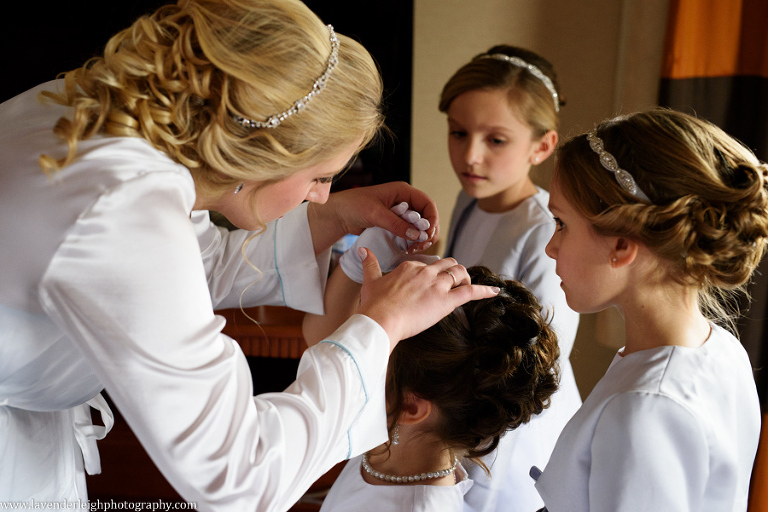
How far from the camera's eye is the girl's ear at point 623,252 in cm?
93

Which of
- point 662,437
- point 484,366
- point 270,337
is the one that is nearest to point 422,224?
point 484,366

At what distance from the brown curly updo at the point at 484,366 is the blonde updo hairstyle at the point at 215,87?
0.41m

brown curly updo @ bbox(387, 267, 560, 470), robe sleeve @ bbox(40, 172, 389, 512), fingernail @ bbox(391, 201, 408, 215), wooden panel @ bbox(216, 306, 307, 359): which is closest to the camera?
robe sleeve @ bbox(40, 172, 389, 512)

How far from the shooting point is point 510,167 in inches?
65.0

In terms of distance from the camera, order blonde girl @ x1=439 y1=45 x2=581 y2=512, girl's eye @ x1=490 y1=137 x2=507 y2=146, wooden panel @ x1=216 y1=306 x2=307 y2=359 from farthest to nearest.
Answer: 1. wooden panel @ x1=216 y1=306 x2=307 y2=359
2. girl's eye @ x1=490 y1=137 x2=507 y2=146
3. blonde girl @ x1=439 y1=45 x2=581 y2=512

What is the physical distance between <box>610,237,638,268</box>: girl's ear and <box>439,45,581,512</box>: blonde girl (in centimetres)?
47

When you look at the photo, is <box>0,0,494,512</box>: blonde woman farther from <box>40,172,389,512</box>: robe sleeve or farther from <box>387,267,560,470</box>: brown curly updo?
<box>387,267,560,470</box>: brown curly updo

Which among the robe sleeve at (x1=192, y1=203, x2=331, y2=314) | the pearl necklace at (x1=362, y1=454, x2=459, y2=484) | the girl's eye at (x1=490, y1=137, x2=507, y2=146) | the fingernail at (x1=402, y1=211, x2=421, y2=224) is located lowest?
the pearl necklace at (x1=362, y1=454, x2=459, y2=484)

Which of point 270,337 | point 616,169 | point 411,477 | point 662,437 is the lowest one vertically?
point 270,337

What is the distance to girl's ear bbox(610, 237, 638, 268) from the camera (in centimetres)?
93

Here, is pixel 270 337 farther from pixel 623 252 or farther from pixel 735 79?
pixel 735 79

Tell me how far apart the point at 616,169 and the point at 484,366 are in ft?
1.20

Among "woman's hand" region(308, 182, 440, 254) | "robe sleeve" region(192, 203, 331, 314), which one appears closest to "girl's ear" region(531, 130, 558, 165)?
"woman's hand" region(308, 182, 440, 254)

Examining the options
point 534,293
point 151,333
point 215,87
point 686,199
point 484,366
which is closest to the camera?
point 151,333
